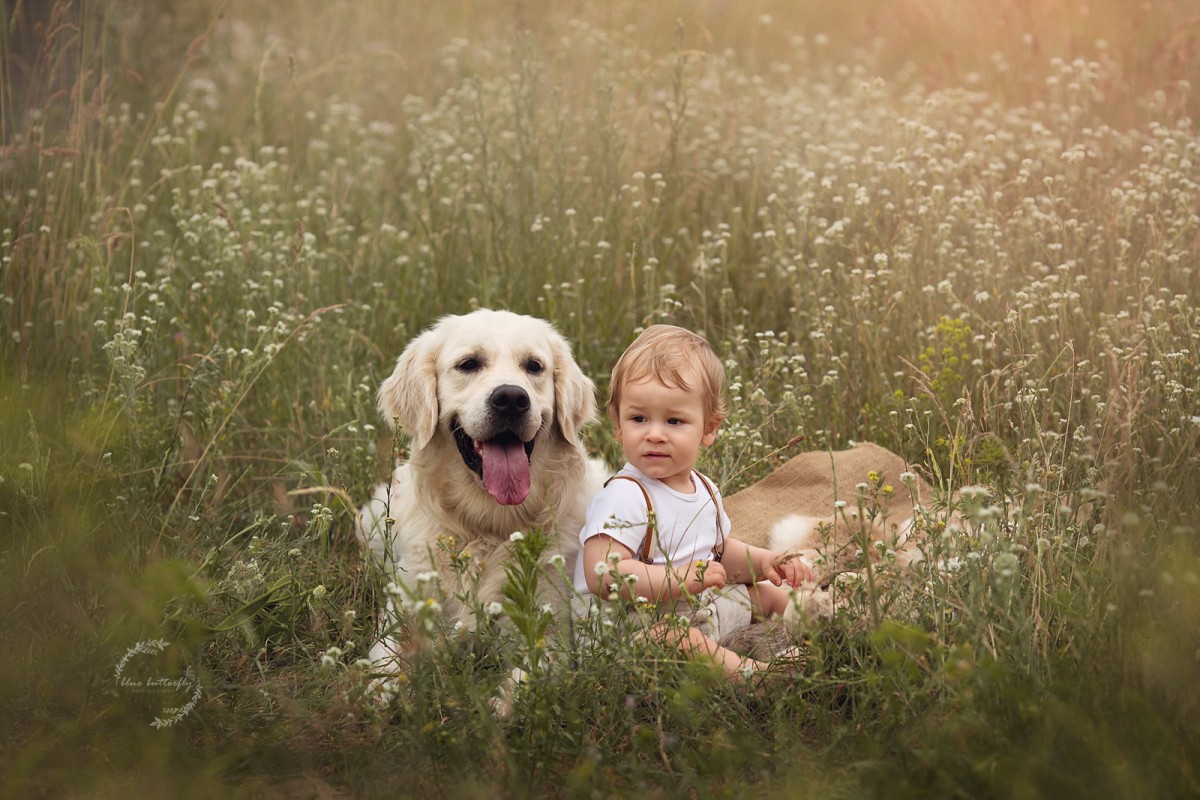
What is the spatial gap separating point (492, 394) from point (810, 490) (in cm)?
128

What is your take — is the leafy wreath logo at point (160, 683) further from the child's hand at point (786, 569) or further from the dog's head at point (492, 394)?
the child's hand at point (786, 569)

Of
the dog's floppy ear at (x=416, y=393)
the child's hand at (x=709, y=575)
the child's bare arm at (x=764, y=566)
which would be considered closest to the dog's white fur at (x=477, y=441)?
the dog's floppy ear at (x=416, y=393)

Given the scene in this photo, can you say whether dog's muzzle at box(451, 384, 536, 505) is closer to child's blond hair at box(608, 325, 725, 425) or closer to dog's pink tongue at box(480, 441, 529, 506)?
dog's pink tongue at box(480, 441, 529, 506)

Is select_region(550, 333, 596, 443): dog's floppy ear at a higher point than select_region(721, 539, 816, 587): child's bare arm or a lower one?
higher

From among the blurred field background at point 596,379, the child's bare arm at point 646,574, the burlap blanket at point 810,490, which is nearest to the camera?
the blurred field background at point 596,379

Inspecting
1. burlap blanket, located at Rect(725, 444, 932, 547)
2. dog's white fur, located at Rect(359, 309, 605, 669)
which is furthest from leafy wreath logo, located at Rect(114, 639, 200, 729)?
burlap blanket, located at Rect(725, 444, 932, 547)

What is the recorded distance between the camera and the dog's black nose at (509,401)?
2.90 meters

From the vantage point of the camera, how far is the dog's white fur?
3027 mm

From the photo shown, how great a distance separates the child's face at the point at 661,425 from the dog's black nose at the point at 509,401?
0.29 metres

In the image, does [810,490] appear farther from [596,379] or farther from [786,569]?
[596,379]

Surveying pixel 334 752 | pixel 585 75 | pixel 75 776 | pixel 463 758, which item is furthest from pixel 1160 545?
pixel 585 75

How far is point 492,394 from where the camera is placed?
2910mm

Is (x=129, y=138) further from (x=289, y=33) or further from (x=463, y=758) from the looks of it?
(x=463, y=758)

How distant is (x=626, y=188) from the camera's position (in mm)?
4820
